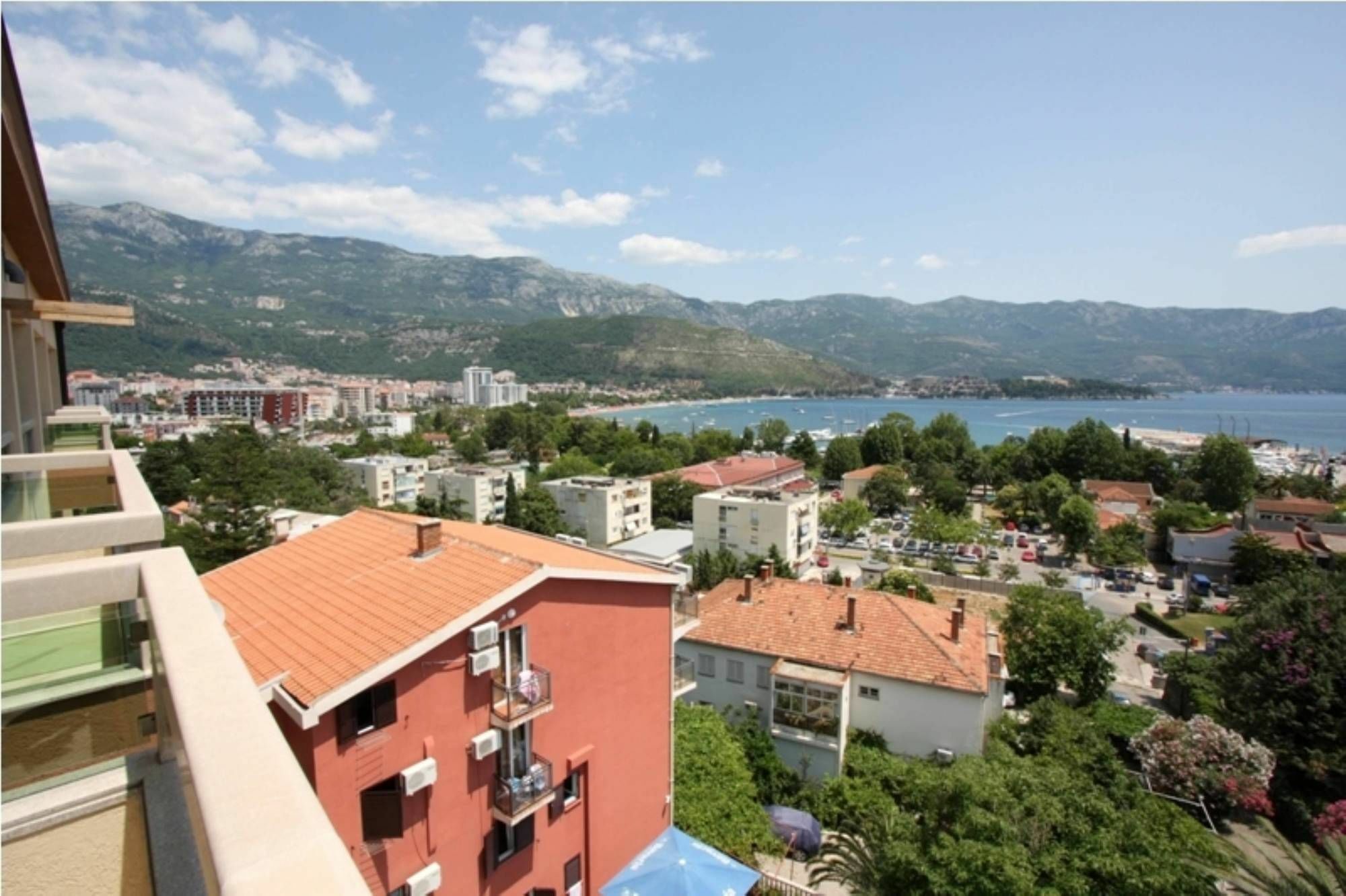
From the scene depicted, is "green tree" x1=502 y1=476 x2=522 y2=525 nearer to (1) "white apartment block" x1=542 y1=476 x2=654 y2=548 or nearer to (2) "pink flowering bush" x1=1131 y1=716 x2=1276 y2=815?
(1) "white apartment block" x1=542 y1=476 x2=654 y2=548

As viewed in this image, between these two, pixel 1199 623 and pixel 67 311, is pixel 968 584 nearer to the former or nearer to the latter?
pixel 1199 623

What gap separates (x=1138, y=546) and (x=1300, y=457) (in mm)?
63921

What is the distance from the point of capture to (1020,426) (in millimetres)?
139750

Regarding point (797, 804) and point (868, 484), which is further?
point (868, 484)

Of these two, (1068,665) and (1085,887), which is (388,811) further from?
(1068,665)

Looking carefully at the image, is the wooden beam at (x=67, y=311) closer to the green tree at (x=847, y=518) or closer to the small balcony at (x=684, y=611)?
the small balcony at (x=684, y=611)

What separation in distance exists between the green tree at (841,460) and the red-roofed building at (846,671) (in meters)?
46.9

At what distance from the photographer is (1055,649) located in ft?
57.1

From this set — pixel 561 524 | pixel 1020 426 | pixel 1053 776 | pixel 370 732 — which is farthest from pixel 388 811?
pixel 1020 426

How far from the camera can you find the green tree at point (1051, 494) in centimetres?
4425

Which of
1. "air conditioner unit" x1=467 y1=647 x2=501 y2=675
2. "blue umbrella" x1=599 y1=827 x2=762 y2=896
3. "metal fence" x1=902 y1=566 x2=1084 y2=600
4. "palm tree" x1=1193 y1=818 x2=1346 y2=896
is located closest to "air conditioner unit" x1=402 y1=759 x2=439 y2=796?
"air conditioner unit" x1=467 y1=647 x2=501 y2=675

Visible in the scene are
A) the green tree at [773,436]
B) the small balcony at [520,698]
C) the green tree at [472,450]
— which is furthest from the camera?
the green tree at [773,436]

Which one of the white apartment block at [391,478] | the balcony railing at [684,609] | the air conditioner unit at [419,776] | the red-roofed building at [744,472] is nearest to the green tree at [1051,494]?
the red-roofed building at [744,472]

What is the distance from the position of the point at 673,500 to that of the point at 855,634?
29.7m
